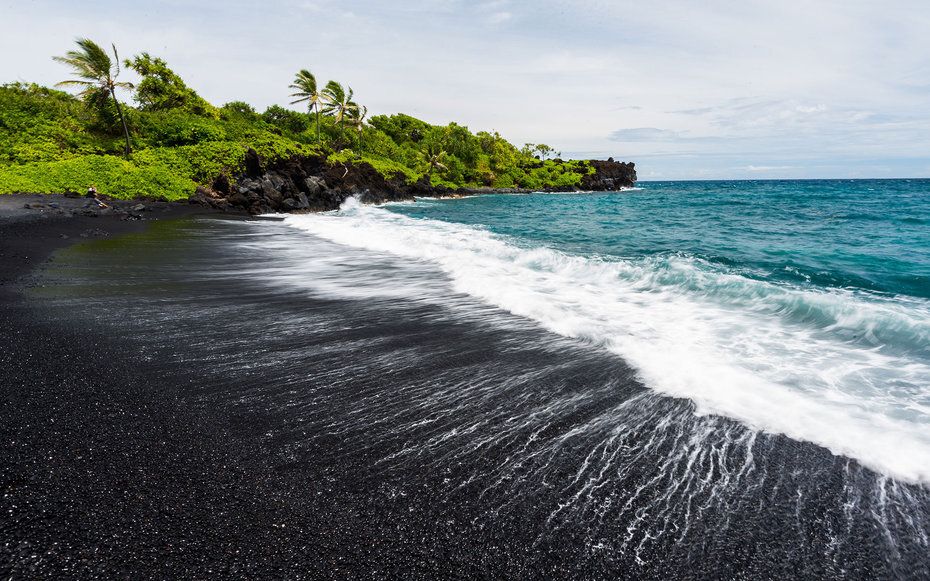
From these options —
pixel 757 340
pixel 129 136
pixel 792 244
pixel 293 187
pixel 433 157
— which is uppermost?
Result: pixel 433 157

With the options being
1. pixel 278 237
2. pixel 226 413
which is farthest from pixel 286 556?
pixel 278 237

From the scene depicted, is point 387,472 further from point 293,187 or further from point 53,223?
point 293,187

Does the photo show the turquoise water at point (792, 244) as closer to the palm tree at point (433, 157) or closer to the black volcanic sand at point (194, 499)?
the black volcanic sand at point (194, 499)

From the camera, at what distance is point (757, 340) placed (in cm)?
560

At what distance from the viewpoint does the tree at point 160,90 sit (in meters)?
35.6

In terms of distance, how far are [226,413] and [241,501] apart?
1.13 metres

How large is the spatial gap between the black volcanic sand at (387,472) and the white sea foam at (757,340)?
46 cm

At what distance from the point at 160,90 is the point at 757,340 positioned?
48.2 meters

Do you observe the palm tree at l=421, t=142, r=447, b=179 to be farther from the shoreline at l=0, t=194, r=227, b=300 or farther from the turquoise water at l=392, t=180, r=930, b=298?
the turquoise water at l=392, t=180, r=930, b=298

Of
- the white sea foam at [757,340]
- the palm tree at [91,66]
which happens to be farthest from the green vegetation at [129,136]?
the white sea foam at [757,340]

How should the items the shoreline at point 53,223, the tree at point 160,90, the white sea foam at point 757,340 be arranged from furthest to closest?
the tree at point 160,90, the shoreline at point 53,223, the white sea foam at point 757,340

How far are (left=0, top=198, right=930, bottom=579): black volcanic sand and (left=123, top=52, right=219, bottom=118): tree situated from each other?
42.4 m

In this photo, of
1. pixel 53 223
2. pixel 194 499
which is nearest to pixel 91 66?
pixel 53 223

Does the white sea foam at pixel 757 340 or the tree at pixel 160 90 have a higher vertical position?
the tree at pixel 160 90
